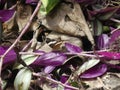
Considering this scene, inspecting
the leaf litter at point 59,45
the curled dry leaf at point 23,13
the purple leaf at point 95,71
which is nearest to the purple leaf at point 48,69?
the leaf litter at point 59,45

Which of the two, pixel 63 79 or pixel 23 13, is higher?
pixel 23 13

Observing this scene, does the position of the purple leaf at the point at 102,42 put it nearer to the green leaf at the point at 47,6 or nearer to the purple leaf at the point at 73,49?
the purple leaf at the point at 73,49

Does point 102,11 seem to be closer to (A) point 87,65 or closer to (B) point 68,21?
(B) point 68,21

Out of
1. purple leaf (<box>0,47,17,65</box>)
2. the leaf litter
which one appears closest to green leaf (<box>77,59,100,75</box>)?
the leaf litter

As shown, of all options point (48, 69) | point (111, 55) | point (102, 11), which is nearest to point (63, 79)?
point (48, 69)

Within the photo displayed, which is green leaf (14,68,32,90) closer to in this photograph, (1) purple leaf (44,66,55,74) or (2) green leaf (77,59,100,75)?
(1) purple leaf (44,66,55,74)

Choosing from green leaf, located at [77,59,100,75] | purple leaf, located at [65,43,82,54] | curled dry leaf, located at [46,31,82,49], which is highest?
curled dry leaf, located at [46,31,82,49]
